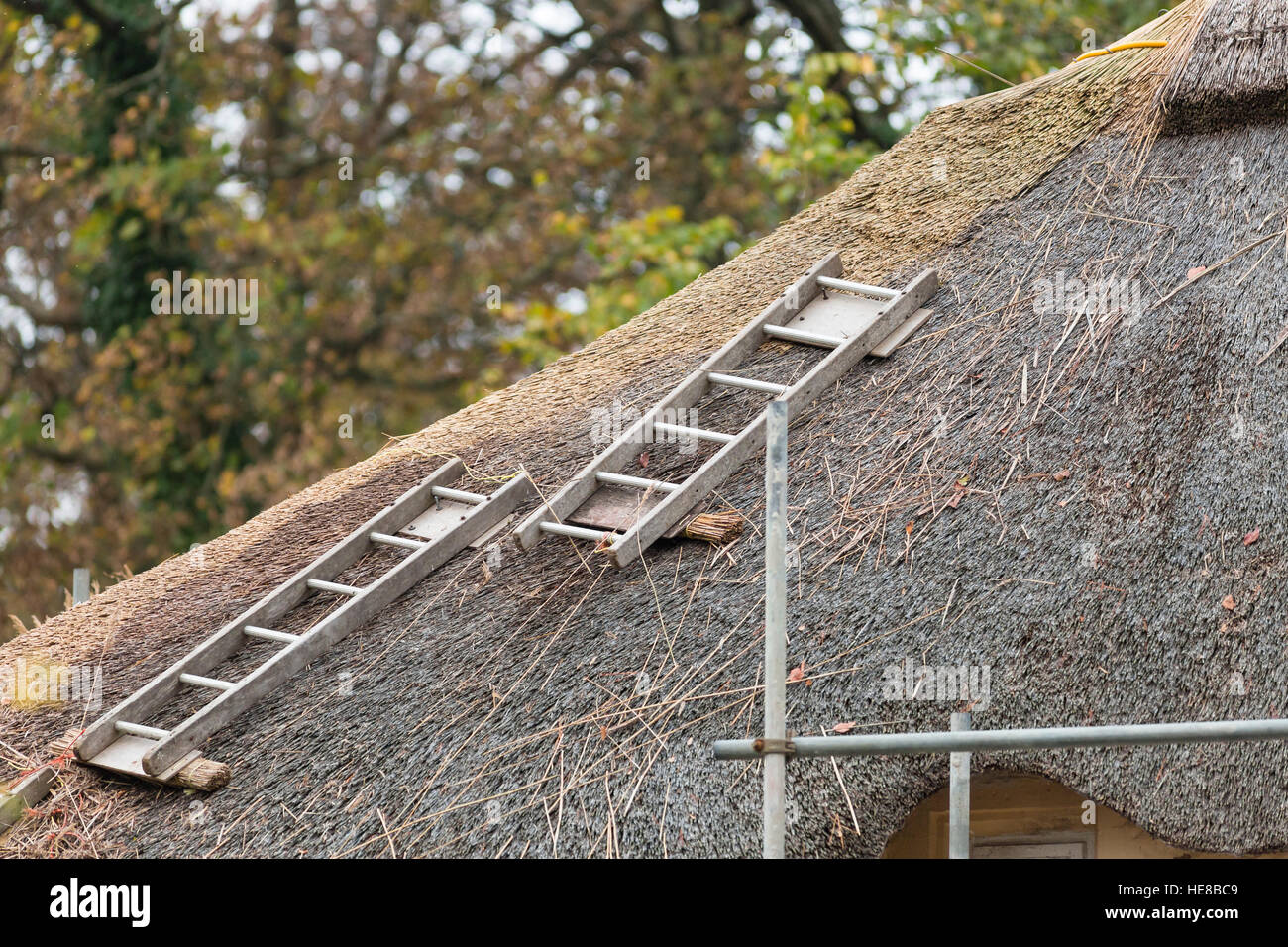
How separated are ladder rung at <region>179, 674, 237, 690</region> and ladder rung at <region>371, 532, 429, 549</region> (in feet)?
3.06

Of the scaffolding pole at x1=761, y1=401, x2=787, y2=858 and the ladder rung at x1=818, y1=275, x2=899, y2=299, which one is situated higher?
the ladder rung at x1=818, y1=275, x2=899, y2=299

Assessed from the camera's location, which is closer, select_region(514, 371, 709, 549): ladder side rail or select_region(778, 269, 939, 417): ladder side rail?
select_region(514, 371, 709, 549): ladder side rail

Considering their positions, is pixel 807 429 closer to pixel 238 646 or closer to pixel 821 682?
pixel 821 682

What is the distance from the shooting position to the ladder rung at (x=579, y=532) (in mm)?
5613

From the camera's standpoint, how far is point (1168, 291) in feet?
19.6

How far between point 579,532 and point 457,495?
0.86 meters

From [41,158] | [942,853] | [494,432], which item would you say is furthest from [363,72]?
[942,853]

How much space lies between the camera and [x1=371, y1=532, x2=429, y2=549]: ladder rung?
6.13m

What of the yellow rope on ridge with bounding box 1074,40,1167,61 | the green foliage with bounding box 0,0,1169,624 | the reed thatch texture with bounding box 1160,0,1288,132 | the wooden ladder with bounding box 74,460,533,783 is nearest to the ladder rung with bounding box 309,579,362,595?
the wooden ladder with bounding box 74,460,533,783

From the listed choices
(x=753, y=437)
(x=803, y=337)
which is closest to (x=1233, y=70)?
(x=803, y=337)

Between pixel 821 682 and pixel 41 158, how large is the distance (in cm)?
1304

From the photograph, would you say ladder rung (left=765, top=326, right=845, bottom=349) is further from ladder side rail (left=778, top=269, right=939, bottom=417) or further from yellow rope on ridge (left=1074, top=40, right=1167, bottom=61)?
yellow rope on ridge (left=1074, top=40, right=1167, bottom=61)

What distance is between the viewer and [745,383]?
248 inches
